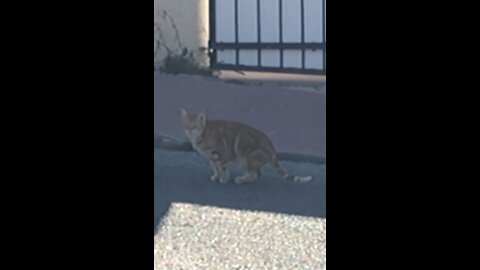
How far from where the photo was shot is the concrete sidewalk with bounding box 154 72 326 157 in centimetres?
851

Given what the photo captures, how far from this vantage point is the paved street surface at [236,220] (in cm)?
533

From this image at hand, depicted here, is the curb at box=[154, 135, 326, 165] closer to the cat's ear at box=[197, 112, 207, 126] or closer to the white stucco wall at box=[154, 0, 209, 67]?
the cat's ear at box=[197, 112, 207, 126]

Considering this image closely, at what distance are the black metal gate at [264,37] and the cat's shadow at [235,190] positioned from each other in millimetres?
3268

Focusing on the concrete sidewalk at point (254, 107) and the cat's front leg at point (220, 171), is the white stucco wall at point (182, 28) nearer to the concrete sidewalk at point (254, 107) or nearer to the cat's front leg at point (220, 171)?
the concrete sidewalk at point (254, 107)

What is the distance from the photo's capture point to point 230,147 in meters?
7.14

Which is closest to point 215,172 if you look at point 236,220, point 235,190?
point 235,190

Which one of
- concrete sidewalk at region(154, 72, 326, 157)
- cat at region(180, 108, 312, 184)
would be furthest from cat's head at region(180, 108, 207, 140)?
concrete sidewalk at region(154, 72, 326, 157)

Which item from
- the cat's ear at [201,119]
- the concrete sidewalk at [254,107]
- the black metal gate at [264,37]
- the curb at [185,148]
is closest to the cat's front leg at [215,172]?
the cat's ear at [201,119]

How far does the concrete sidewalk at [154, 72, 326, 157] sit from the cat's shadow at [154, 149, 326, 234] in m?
0.67
